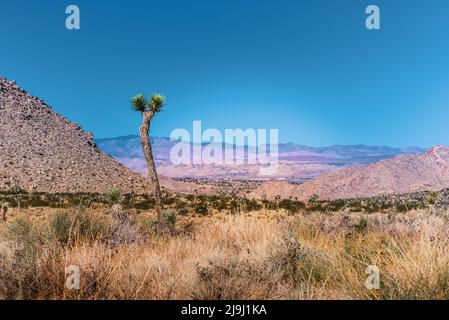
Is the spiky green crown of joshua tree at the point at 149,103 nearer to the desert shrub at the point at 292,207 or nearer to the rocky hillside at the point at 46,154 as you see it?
the desert shrub at the point at 292,207

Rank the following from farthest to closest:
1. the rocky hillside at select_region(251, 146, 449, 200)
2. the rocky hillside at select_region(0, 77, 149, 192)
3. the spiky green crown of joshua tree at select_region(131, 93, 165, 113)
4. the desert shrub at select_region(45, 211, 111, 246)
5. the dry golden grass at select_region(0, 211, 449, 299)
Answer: the rocky hillside at select_region(251, 146, 449, 200) < the rocky hillside at select_region(0, 77, 149, 192) < the spiky green crown of joshua tree at select_region(131, 93, 165, 113) < the desert shrub at select_region(45, 211, 111, 246) < the dry golden grass at select_region(0, 211, 449, 299)

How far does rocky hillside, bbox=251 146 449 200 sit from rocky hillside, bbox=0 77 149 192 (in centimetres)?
1792

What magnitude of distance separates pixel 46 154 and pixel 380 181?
3794 cm

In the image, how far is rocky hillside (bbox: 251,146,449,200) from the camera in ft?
168

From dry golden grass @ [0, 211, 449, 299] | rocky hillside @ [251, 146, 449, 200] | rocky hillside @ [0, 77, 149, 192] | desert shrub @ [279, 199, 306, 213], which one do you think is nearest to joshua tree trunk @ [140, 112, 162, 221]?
dry golden grass @ [0, 211, 449, 299]

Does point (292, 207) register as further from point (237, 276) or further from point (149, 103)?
point (237, 276)

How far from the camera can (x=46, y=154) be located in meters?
54.2

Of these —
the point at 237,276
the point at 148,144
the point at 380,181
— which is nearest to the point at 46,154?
the point at 380,181

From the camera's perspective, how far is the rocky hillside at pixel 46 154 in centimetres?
4812

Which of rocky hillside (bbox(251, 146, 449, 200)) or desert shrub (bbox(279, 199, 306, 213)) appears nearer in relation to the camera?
desert shrub (bbox(279, 199, 306, 213))

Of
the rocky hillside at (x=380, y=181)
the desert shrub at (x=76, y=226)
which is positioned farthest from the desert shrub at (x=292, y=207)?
the desert shrub at (x=76, y=226)

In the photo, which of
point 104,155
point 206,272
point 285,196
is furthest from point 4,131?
point 206,272

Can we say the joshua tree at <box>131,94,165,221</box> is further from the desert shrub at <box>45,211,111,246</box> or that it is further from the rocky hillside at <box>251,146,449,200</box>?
the rocky hillside at <box>251,146,449,200</box>

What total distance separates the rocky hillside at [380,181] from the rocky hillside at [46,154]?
17.9 m
